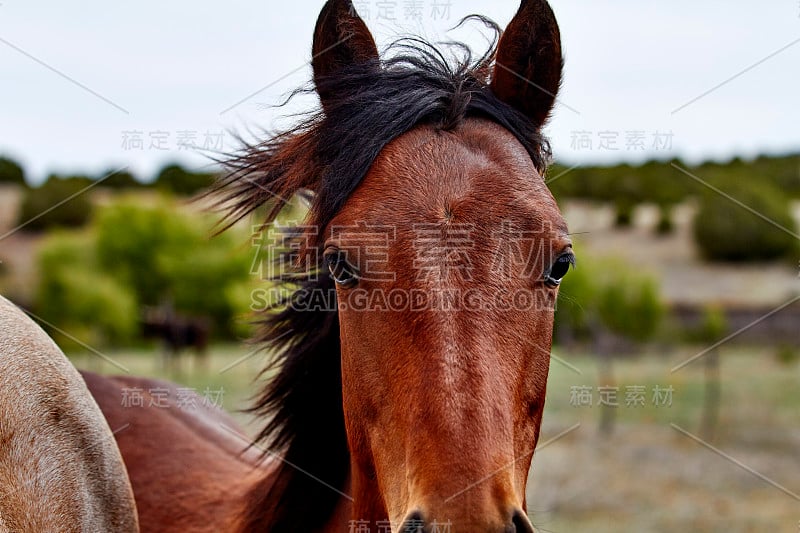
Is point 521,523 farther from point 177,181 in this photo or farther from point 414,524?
point 177,181

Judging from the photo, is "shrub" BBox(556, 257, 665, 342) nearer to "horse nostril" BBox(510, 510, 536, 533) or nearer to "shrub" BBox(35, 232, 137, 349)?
"shrub" BBox(35, 232, 137, 349)

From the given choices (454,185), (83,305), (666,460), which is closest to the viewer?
(454,185)

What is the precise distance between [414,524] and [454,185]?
102 cm

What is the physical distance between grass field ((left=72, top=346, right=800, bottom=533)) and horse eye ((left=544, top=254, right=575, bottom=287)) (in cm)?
275

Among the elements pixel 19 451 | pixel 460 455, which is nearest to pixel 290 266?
pixel 19 451

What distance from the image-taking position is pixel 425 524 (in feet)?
6.19

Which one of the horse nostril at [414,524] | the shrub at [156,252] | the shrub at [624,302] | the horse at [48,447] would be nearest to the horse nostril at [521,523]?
the horse nostril at [414,524]

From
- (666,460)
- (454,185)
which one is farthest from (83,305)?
(454,185)

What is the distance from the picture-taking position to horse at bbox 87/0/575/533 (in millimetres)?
2049

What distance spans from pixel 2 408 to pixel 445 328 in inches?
56.3

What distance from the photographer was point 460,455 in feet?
6.39

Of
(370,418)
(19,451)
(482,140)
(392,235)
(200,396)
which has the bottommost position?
(200,396)

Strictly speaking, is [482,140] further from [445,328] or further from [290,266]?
[290,266]

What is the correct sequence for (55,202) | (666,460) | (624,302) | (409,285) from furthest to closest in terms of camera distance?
(55,202) < (624,302) < (666,460) < (409,285)
